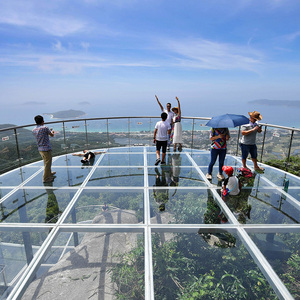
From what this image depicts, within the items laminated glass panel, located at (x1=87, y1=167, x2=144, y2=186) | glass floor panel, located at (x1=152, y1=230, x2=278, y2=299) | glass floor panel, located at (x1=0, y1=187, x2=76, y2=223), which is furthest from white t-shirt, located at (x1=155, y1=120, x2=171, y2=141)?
glass floor panel, located at (x1=152, y1=230, x2=278, y2=299)

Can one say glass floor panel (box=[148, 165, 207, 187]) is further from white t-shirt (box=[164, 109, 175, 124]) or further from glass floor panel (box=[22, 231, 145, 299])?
glass floor panel (box=[22, 231, 145, 299])

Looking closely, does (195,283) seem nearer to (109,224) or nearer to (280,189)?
(109,224)

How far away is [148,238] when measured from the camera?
3166 millimetres

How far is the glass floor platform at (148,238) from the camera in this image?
254 cm

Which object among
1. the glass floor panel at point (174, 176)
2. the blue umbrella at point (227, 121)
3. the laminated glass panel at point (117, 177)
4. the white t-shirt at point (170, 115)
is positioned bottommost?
the laminated glass panel at point (117, 177)

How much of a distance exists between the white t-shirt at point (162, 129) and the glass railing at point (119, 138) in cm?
187

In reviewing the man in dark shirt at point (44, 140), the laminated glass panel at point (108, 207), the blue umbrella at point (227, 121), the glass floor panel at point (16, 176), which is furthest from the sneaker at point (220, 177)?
the glass floor panel at point (16, 176)

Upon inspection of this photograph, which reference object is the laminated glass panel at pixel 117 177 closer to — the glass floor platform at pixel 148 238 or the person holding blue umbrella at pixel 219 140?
the glass floor platform at pixel 148 238

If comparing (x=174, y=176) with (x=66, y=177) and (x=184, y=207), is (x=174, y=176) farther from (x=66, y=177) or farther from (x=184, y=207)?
(x=66, y=177)

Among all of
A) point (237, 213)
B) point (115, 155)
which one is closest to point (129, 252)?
point (237, 213)

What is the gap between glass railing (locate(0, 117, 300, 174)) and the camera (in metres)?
6.05

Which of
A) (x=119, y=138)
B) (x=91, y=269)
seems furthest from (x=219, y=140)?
(x=119, y=138)

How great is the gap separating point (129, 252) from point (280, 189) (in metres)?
3.64

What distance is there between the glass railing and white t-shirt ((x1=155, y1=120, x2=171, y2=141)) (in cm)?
187
